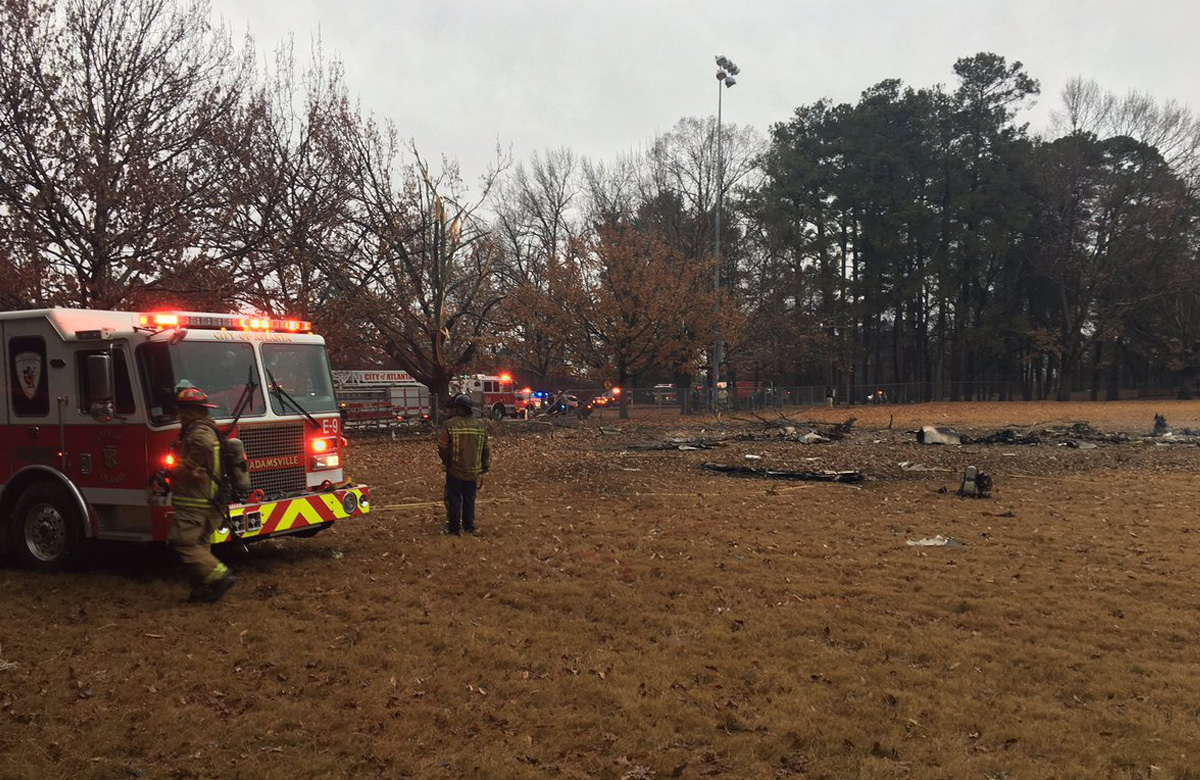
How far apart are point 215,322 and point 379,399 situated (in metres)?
24.0

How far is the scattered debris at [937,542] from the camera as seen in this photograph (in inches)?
353

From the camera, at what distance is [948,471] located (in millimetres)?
15742

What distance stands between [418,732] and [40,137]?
57.5 ft

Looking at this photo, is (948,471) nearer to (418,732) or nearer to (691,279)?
(418,732)

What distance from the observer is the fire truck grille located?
7.52 metres

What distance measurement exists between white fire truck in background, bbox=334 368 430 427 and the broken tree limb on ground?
16.1m

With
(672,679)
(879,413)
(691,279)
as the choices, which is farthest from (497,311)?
(672,679)

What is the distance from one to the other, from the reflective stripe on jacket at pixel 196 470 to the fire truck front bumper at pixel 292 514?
46 cm

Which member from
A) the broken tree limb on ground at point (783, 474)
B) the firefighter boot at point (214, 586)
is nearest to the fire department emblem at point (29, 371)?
the firefighter boot at point (214, 586)

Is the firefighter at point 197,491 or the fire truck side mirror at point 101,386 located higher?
the fire truck side mirror at point 101,386

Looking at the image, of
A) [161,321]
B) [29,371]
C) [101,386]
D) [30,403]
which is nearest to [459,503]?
[161,321]

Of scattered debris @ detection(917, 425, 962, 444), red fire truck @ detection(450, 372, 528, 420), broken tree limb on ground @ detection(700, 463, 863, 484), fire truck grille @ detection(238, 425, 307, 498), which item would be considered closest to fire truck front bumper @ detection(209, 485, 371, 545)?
fire truck grille @ detection(238, 425, 307, 498)

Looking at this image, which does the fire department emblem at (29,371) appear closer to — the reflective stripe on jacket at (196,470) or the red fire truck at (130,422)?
the red fire truck at (130,422)

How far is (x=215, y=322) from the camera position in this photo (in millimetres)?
7555
